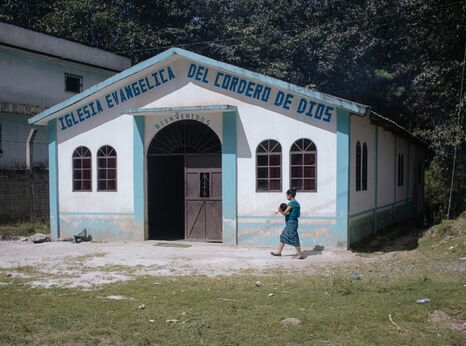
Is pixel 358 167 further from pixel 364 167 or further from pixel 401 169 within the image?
pixel 401 169

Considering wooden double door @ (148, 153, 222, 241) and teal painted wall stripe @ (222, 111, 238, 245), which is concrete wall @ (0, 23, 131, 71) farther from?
teal painted wall stripe @ (222, 111, 238, 245)

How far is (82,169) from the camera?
15164 mm

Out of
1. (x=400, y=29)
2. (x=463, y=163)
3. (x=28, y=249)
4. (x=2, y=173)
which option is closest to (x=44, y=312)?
(x=28, y=249)

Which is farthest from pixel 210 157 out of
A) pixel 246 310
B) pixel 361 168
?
pixel 246 310

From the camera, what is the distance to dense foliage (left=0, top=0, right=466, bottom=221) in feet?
76.3

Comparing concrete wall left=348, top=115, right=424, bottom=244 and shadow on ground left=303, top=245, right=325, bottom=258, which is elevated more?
concrete wall left=348, top=115, right=424, bottom=244

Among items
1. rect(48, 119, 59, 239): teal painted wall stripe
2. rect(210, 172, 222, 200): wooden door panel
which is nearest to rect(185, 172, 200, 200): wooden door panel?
rect(210, 172, 222, 200): wooden door panel

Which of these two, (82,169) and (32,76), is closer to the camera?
(82,169)

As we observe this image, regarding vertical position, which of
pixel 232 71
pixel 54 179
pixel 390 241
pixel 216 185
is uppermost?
pixel 232 71

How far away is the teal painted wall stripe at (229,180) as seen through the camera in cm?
1341

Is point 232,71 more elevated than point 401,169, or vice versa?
point 232,71

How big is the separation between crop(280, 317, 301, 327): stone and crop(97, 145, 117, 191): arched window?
8.93 meters

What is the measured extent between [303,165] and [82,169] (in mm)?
6304

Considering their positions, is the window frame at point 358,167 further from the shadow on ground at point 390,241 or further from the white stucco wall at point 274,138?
the shadow on ground at point 390,241
